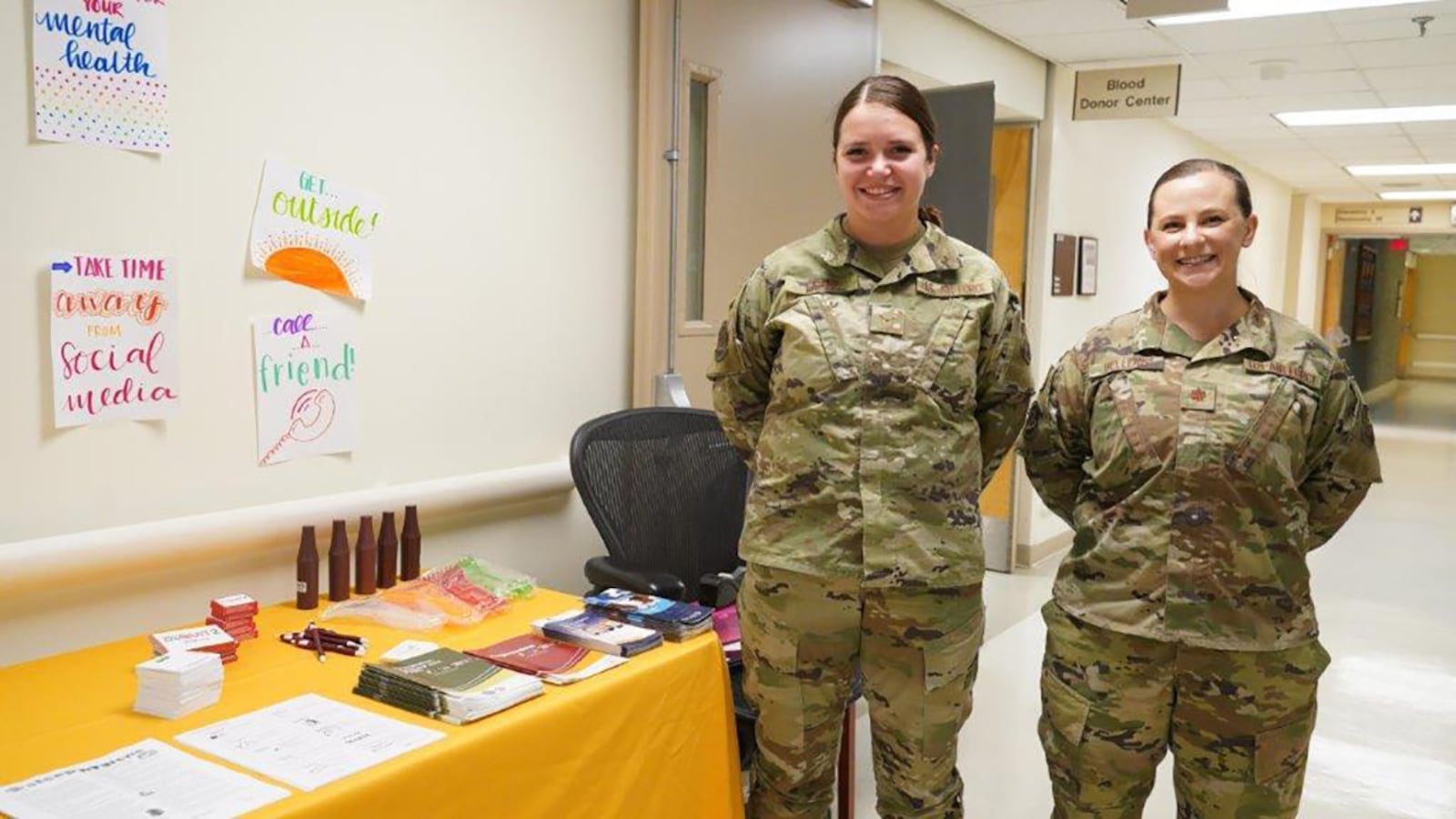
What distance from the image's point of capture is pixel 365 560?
90.1 inches

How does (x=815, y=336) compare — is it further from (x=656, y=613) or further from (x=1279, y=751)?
(x=1279, y=751)

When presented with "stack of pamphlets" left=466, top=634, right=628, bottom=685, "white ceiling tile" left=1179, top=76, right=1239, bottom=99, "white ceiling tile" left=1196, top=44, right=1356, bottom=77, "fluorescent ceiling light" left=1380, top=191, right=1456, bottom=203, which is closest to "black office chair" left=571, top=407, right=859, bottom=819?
"stack of pamphlets" left=466, top=634, right=628, bottom=685

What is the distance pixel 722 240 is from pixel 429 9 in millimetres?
1163

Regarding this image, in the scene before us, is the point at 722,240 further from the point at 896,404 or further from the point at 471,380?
the point at 896,404

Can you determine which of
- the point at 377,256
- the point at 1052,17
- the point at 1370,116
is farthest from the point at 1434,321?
the point at 377,256

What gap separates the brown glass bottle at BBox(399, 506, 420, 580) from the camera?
2385 mm

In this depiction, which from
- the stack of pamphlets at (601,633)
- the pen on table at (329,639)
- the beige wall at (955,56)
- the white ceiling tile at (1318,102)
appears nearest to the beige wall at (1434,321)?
the white ceiling tile at (1318,102)

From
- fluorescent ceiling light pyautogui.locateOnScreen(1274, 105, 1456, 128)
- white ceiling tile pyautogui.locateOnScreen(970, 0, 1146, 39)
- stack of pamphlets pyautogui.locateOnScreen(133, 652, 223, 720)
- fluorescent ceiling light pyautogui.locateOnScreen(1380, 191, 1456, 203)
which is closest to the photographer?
stack of pamphlets pyautogui.locateOnScreen(133, 652, 223, 720)

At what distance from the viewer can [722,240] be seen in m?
3.35

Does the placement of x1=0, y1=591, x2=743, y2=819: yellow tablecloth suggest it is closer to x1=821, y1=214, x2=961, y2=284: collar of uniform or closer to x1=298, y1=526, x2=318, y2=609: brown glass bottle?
x1=298, y1=526, x2=318, y2=609: brown glass bottle

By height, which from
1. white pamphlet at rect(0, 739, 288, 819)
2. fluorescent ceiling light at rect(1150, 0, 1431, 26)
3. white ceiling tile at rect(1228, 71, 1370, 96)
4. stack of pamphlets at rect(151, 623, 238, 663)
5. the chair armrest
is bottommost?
the chair armrest

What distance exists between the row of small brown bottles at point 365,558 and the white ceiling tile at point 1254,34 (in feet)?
13.6

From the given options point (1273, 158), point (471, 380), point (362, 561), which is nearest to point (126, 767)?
point (362, 561)

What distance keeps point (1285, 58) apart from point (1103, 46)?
3.45 ft
